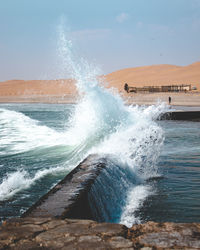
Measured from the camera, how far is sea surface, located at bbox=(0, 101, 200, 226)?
494cm

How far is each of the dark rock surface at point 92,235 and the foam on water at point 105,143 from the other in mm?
1653

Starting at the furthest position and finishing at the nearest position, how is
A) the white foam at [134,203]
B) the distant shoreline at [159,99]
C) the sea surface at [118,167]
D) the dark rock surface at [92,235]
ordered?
the distant shoreline at [159,99] < the sea surface at [118,167] < the white foam at [134,203] < the dark rock surface at [92,235]

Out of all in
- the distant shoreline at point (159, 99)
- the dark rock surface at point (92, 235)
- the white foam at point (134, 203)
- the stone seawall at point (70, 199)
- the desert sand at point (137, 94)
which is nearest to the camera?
the dark rock surface at point (92, 235)

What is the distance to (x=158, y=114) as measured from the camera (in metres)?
18.3

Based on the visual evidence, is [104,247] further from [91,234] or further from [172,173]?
[172,173]

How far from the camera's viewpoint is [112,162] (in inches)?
250

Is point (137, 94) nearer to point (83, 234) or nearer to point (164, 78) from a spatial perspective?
point (164, 78)

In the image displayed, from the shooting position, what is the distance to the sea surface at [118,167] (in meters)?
4.94

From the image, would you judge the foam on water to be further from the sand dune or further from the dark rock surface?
the sand dune

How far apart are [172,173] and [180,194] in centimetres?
141

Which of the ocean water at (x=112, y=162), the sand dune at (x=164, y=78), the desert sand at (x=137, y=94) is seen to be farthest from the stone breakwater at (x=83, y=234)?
the sand dune at (x=164, y=78)

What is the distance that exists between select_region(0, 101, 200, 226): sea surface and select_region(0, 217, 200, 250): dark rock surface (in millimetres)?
1412

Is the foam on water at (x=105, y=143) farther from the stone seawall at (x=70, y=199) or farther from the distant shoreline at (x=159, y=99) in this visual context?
the distant shoreline at (x=159, y=99)

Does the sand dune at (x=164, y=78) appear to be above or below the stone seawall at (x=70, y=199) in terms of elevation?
above
